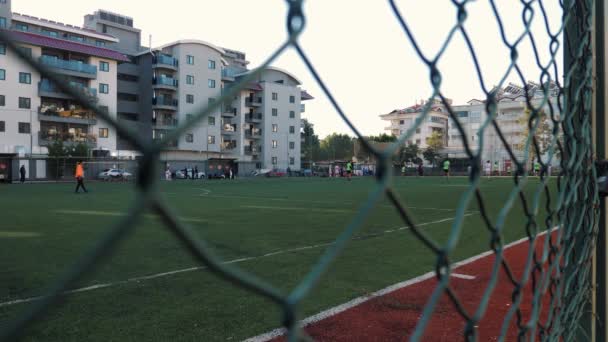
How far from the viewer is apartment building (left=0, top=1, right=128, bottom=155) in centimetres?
4006

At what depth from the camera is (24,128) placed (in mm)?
40688

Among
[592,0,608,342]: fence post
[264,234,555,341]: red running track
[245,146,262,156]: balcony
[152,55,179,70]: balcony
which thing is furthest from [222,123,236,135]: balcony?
[592,0,608,342]: fence post

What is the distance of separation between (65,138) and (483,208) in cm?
4636

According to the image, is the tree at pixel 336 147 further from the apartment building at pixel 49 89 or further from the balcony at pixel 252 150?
the apartment building at pixel 49 89

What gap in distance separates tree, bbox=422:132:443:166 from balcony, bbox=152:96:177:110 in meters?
34.4

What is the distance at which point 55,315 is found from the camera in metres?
3.44

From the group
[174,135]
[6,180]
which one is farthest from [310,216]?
[6,180]

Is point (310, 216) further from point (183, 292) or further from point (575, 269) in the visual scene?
point (575, 269)

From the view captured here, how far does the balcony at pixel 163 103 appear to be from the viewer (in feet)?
170

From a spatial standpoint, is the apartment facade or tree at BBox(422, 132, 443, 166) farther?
tree at BBox(422, 132, 443, 166)

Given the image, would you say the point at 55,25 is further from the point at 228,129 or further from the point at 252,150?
the point at 252,150

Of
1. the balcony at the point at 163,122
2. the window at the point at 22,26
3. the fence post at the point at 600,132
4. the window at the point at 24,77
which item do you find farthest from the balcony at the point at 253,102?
the fence post at the point at 600,132

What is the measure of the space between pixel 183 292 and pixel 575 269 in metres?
3.08

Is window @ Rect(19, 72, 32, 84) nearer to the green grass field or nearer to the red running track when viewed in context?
the green grass field
